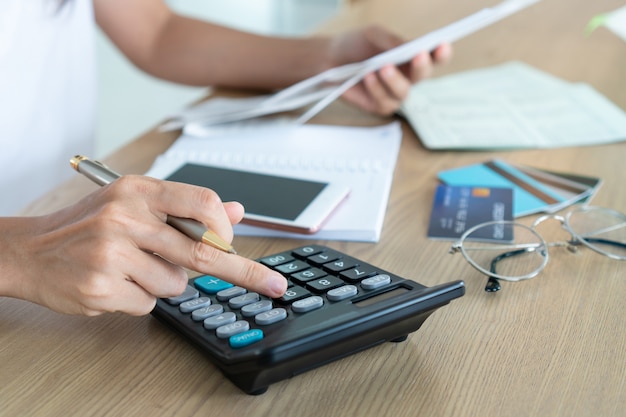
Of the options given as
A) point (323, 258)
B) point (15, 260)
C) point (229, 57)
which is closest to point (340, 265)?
point (323, 258)

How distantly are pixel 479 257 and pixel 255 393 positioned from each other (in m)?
0.27

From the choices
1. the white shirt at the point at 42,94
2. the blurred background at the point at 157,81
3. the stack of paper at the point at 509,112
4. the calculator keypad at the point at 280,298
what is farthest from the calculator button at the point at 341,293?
the blurred background at the point at 157,81

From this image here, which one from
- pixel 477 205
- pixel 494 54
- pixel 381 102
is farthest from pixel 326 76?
pixel 494 54

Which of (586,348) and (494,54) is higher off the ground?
(494,54)

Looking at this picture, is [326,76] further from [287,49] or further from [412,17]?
[412,17]

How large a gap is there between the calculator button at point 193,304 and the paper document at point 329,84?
0.45 m

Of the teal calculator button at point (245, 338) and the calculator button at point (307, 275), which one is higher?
the calculator button at point (307, 275)

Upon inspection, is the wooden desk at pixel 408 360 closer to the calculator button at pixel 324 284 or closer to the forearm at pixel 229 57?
the calculator button at pixel 324 284

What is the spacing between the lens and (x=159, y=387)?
487mm

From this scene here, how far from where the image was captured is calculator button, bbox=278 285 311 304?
52 cm

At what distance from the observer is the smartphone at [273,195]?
2.25ft

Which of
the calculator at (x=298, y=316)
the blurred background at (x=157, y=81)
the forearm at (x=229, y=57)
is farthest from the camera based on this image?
the blurred background at (x=157, y=81)

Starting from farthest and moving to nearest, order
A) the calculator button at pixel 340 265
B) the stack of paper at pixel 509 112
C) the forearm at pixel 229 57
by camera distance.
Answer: the forearm at pixel 229 57, the stack of paper at pixel 509 112, the calculator button at pixel 340 265

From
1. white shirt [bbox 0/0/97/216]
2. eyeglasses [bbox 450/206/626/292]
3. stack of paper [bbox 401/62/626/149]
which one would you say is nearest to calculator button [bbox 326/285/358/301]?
eyeglasses [bbox 450/206/626/292]
